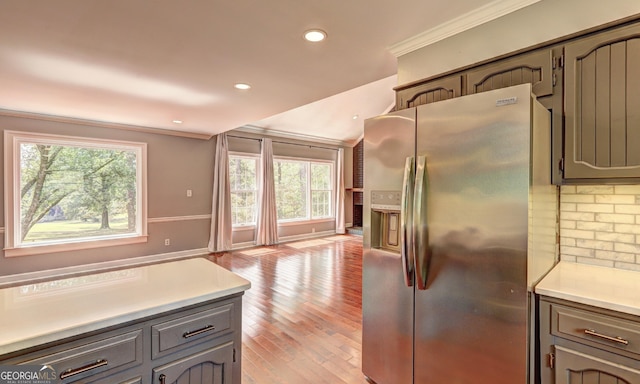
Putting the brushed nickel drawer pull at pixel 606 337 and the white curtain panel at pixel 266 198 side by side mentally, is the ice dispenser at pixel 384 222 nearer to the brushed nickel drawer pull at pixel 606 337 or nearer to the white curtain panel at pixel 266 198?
the brushed nickel drawer pull at pixel 606 337

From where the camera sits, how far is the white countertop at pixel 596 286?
1.22 meters

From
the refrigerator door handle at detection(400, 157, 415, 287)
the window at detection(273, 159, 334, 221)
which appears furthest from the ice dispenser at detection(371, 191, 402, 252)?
the window at detection(273, 159, 334, 221)

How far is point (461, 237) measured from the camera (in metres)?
1.49

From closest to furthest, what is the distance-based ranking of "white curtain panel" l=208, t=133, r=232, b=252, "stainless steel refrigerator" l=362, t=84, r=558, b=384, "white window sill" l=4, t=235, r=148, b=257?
"stainless steel refrigerator" l=362, t=84, r=558, b=384
"white window sill" l=4, t=235, r=148, b=257
"white curtain panel" l=208, t=133, r=232, b=252

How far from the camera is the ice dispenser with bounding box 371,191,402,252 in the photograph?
183 cm

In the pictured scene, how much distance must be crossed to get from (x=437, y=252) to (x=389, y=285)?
15.2 inches

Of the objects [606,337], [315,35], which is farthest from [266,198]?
[606,337]

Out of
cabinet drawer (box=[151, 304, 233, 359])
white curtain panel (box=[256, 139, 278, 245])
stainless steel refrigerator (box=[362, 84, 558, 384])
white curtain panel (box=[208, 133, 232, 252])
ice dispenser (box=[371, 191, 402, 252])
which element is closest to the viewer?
cabinet drawer (box=[151, 304, 233, 359])

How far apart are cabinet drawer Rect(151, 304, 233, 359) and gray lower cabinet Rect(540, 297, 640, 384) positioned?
1.43m

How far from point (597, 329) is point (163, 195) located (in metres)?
5.71

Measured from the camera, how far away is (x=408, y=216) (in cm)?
159

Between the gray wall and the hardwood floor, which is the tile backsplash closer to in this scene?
the hardwood floor

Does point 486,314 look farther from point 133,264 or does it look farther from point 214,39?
point 133,264

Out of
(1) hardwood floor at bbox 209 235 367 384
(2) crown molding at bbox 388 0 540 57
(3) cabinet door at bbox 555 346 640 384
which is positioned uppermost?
(2) crown molding at bbox 388 0 540 57
